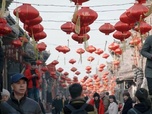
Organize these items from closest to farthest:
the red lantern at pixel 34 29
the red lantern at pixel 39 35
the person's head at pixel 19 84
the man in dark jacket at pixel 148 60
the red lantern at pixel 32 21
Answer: the person's head at pixel 19 84 < the man in dark jacket at pixel 148 60 < the red lantern at pixel 32 21 < the red lantern at pixel 34 29 < the red lantern at pixel 39 35

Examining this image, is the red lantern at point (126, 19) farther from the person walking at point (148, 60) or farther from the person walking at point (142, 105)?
the person walking at point (142, 105)

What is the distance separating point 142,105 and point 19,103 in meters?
1.60

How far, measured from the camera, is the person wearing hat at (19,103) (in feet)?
18.5

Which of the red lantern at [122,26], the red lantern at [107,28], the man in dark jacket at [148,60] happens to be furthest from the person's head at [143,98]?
the red lantern at [107,28]

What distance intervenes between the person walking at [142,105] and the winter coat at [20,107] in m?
1.26

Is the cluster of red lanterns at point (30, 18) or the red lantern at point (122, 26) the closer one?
the cluster of red lanterns at point (30, 18)

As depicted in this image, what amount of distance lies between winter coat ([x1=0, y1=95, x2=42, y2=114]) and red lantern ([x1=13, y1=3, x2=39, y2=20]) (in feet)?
25.1

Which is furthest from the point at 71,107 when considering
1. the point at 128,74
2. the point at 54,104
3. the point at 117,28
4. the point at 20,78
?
the point at 128,74

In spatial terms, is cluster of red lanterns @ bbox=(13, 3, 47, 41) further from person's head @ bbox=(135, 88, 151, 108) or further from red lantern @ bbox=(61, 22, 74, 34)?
person's head @ bbox=(135, 88, 151, 108)

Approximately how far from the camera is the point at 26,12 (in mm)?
13203

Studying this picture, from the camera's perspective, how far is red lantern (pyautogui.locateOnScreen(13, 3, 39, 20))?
43.4ft

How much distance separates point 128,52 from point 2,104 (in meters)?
47.8

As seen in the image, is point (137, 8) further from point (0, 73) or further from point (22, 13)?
point (0, 73)

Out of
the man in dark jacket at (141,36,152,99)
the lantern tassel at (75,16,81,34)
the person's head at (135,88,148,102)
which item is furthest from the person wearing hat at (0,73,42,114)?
the lantern tassel at (75,16,81,34)
